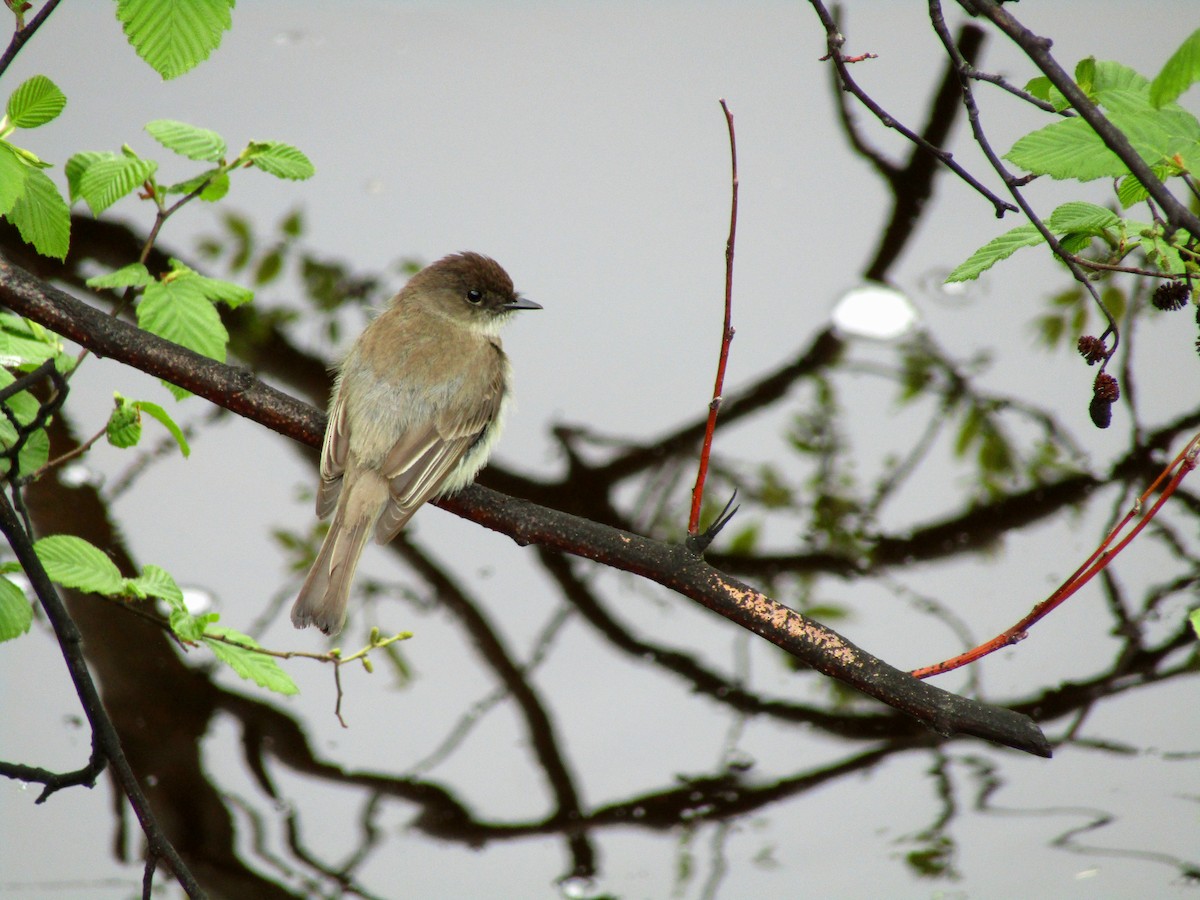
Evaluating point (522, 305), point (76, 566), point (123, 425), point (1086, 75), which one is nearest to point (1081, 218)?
point (1086, 75)

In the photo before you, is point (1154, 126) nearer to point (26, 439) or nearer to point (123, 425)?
point (123, 425)

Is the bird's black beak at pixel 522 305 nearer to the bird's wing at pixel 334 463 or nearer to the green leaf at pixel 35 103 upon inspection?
the bird's wing at pixel 334 463

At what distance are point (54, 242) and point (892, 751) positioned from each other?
3562mm

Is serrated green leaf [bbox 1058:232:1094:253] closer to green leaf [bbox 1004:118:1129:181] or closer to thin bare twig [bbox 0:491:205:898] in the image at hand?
green leaf [bbox 1004:118:1129:181]

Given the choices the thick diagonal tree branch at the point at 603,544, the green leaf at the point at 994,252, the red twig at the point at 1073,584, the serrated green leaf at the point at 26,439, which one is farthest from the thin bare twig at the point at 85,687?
the green leaf at the point at 994,252

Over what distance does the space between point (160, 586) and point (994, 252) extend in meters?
2.08

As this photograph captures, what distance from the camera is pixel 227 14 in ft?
7.25

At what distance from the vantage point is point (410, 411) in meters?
3.92

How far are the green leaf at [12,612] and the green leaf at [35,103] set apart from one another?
1048 mm

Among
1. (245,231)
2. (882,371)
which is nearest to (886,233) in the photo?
(882,371)

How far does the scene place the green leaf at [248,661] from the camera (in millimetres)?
2541

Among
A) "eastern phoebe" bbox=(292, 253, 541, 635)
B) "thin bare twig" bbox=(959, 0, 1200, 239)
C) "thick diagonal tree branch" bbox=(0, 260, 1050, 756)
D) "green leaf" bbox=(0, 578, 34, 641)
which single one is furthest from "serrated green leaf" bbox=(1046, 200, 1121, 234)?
"green leaf" bbox=(0, 578, 34, 641)

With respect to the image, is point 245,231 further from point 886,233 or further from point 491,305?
point 886,233

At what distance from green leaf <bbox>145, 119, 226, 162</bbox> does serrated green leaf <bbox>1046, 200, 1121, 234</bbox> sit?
1961 millimetres
